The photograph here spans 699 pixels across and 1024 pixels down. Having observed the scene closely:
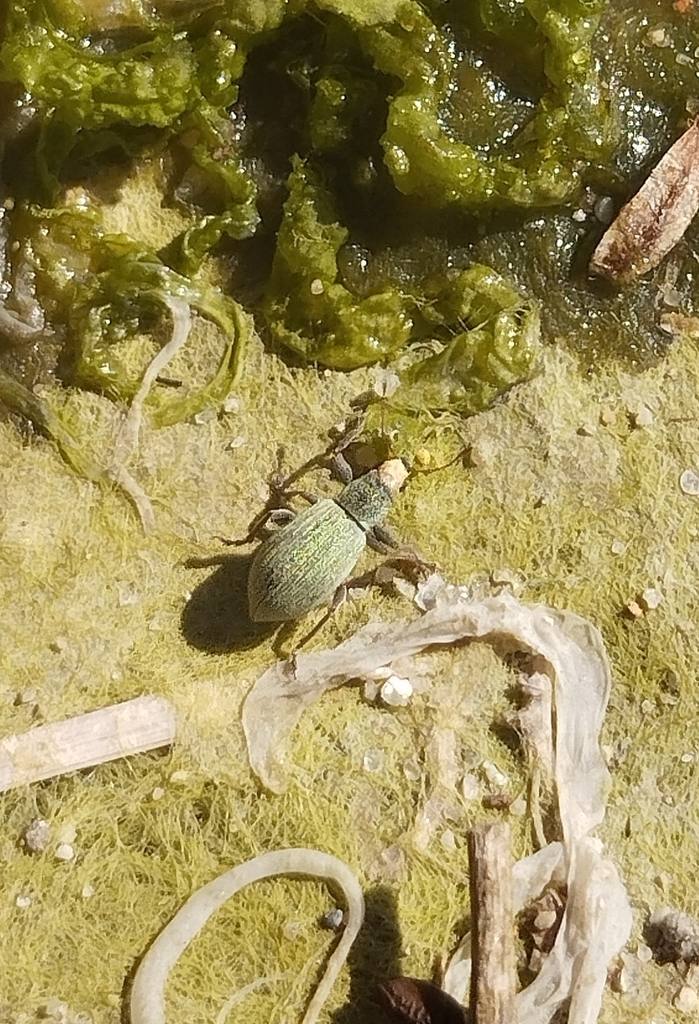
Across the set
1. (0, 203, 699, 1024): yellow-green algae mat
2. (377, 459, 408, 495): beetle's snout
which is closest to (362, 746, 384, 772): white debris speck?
(0, 203, 699, 1024): yellow-green algae mat

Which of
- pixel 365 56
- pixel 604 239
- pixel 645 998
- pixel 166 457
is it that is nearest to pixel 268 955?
pixel 645 998

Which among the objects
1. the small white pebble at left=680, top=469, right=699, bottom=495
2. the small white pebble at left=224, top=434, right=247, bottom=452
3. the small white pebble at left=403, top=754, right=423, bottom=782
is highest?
the small white pebble at left=680, top=469, right=699, bottom=495

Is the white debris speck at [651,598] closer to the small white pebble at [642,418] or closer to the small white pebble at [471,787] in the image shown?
the small white pebble at [642,418]

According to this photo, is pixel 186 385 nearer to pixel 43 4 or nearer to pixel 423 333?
pixel 423 333

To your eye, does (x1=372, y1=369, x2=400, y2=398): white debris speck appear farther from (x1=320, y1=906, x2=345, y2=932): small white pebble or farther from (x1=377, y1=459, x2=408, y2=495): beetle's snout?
(x1=320, y1=906, x2=345, y2=932): small white pebble

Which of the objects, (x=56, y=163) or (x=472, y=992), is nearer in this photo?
(x=472, y=992)
